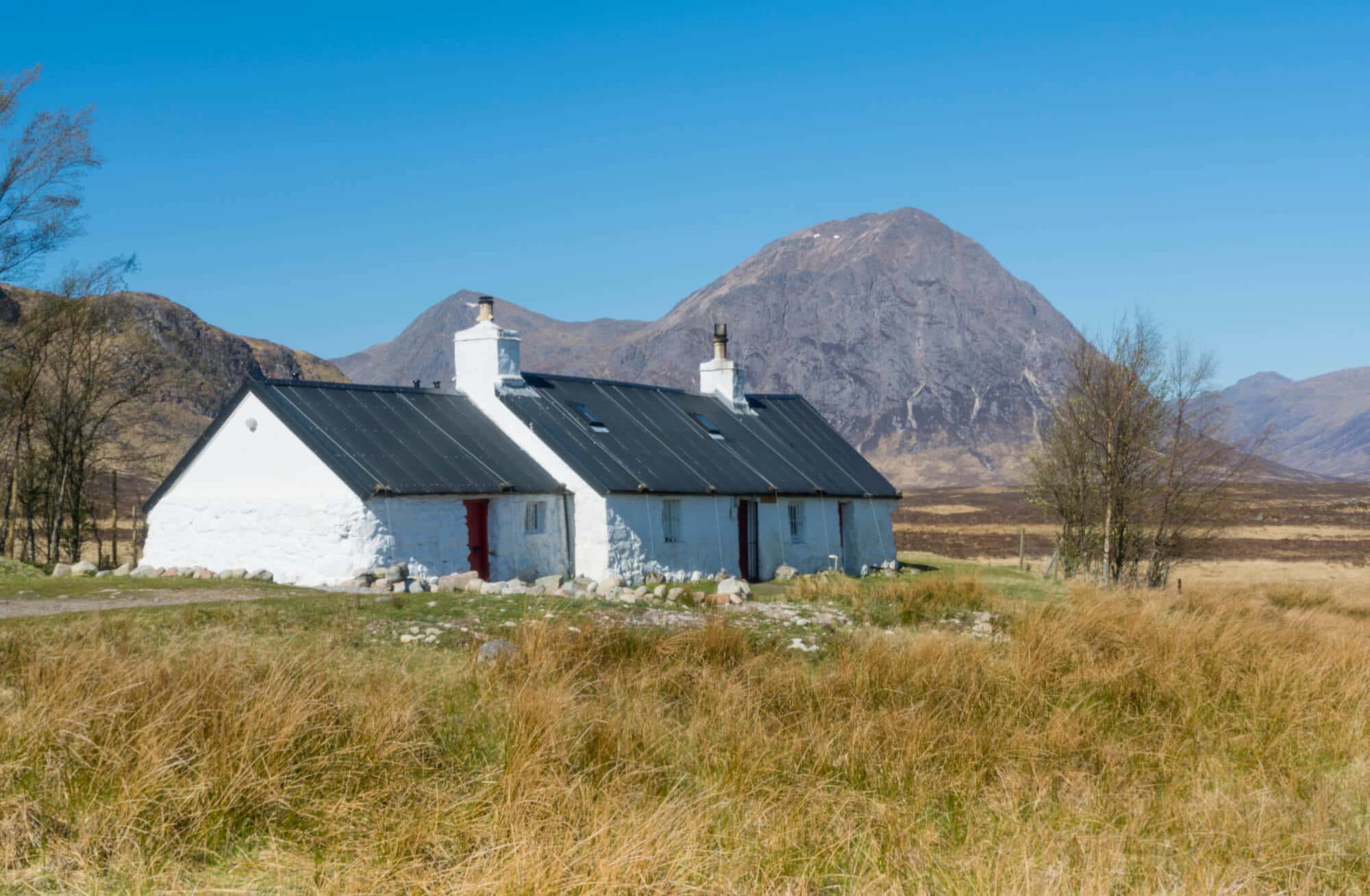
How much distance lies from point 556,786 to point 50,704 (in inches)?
129

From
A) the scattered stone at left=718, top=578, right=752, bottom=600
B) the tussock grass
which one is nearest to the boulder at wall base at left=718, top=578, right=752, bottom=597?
the scattered stone at left=718, top=578, right=752, bottom=600

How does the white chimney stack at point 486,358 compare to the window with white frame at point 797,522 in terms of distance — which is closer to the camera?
the white chimney stack at point 486,358

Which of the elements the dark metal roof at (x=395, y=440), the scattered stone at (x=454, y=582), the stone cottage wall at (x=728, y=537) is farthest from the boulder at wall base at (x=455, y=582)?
the stone cottage wall at (x=728, y=537)

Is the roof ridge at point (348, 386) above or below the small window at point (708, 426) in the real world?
above

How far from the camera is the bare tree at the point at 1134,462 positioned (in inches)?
1022

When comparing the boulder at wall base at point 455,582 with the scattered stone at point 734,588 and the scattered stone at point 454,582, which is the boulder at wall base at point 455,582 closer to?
the scattered stone at point 454,582

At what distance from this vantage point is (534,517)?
84.5 ft

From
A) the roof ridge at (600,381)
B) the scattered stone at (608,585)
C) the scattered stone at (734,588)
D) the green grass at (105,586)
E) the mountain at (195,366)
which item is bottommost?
the scattered stone at (734,588)

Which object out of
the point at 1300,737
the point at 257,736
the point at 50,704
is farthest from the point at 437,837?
the point at 1300,737

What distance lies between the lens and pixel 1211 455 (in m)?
27.1

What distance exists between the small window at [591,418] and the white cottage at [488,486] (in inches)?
2.2

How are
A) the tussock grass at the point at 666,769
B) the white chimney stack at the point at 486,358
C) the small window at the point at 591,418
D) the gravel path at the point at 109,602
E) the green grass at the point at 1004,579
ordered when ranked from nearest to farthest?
1. the tussock grass at the point at 666,769
2. the gravel path at the point at 109,602
3. the green grass at the point at 1004,579
4. the white chimney stack at the point at 486,358
5. the small window at the point at 591,418

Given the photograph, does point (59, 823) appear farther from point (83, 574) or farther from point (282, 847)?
point (83, 574)

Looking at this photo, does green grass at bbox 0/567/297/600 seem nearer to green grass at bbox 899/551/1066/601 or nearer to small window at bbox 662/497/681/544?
small window at bbox 662/497/681/544
